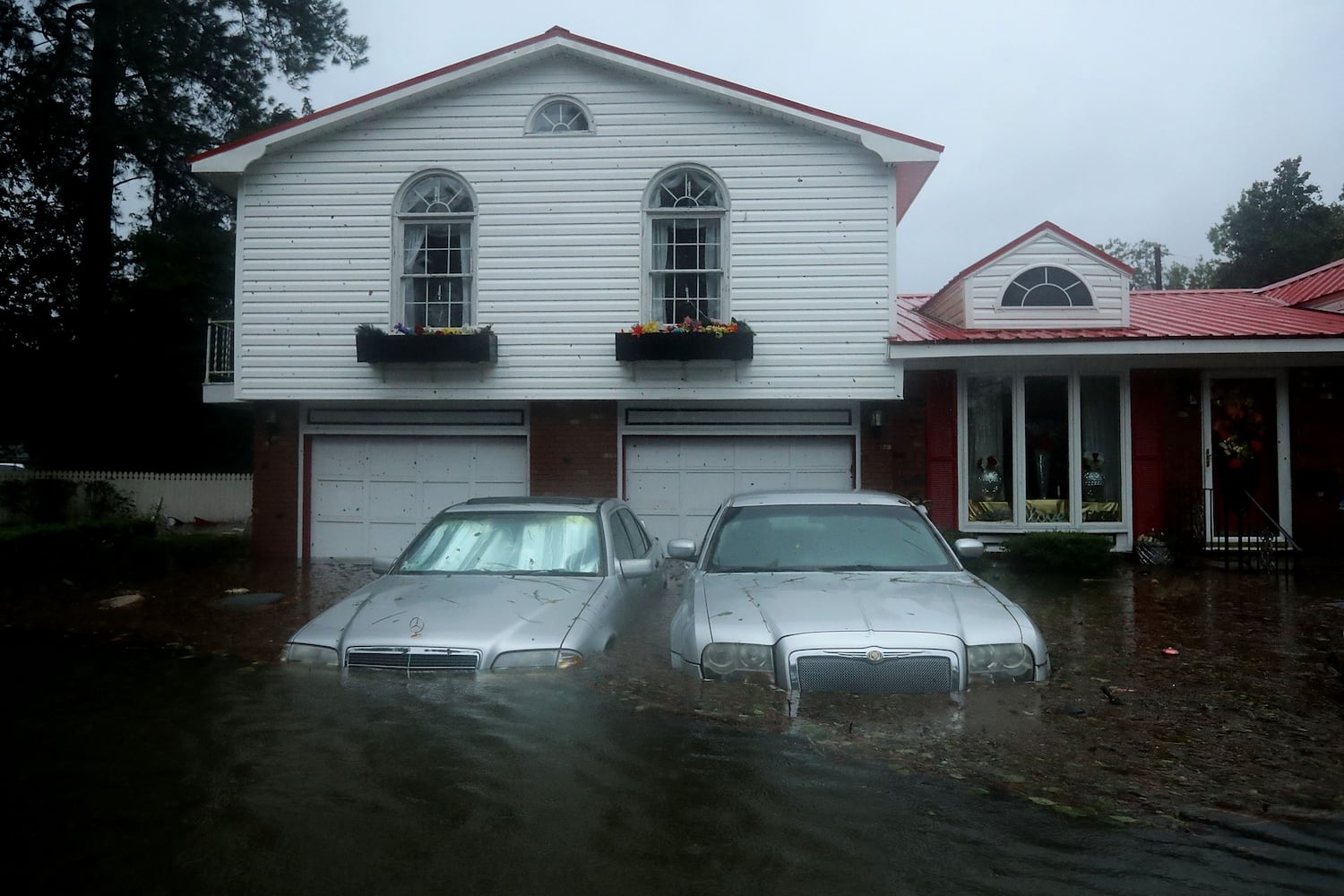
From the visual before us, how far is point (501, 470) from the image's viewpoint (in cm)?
1390

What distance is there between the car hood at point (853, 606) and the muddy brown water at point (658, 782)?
34 centimetres

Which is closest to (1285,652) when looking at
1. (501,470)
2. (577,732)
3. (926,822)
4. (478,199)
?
(926,822)

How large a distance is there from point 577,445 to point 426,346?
2.34 metres

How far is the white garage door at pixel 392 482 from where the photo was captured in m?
13.9

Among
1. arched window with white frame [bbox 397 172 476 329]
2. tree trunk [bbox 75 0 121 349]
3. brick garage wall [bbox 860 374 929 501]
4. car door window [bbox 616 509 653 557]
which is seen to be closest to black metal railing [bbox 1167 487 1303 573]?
brick garage wall [bbox 860 374 929 501]

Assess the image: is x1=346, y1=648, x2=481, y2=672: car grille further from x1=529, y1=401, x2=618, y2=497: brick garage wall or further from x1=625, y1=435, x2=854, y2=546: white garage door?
x1=625, y1=435, x2=854, y2=546: white garage door

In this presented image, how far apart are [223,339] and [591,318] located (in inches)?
238

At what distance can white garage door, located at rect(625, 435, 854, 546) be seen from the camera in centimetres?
1356

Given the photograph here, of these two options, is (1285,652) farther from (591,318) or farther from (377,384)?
(377,384)

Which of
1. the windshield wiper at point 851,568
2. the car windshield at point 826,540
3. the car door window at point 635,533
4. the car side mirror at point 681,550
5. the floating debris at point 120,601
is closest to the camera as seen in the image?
the windshield wiper at point 851,568

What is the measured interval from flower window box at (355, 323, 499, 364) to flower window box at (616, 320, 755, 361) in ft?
→ 5.66

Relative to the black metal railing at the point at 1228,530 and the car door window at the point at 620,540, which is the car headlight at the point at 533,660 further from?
the black metal railing at the point at 1228,530

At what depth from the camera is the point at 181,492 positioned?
21.6 m

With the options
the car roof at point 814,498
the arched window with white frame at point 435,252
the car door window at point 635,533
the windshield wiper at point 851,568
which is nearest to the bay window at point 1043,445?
the car door window at point 635,533
